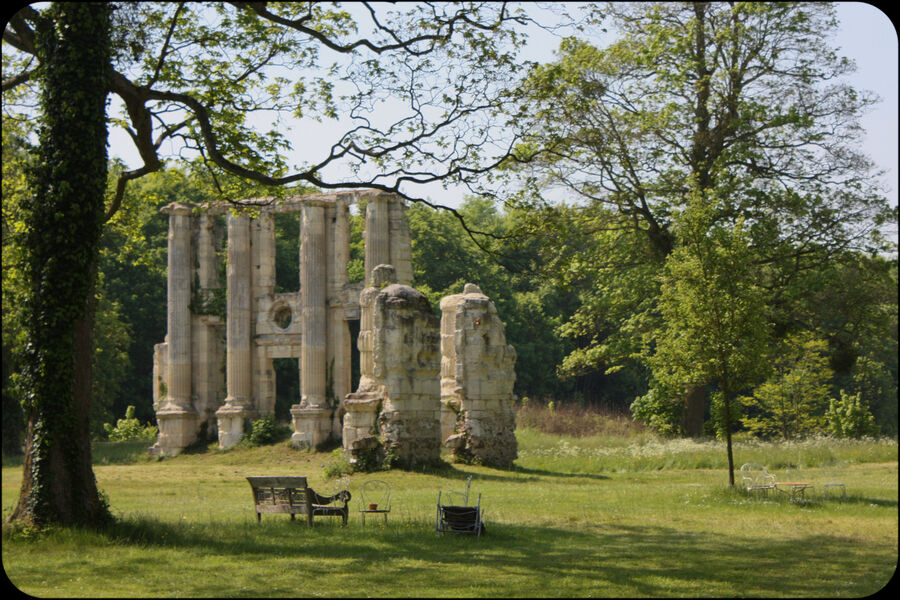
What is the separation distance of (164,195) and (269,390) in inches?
768

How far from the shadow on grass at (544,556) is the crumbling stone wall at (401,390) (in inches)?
334

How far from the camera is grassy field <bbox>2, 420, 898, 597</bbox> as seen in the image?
10633 mm

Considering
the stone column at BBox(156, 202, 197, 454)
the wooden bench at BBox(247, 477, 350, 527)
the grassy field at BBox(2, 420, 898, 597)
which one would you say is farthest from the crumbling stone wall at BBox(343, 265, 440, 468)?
the stone column at BBox(156, 202, 197, 454)

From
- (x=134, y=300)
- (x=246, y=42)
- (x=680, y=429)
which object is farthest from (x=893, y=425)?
(x=246, y=42)

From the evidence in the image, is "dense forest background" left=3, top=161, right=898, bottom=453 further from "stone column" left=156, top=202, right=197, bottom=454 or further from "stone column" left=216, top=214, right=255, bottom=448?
"stone column" left=216, top=214, right=255, bottom=448

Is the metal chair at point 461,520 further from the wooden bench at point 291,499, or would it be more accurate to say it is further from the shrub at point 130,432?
the shrub at point 130,432

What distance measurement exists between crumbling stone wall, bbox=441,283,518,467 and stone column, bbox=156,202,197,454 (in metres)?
15.3

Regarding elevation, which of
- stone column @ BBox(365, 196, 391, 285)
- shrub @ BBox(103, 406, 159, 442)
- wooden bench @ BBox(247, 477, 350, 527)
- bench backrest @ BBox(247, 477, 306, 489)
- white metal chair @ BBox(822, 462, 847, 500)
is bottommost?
shrub @ BBox(103, 406, 159, 442)

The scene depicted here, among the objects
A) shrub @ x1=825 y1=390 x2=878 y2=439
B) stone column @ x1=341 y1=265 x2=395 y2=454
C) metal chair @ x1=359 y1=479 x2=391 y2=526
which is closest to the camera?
metal chair @ x1=359 y1=479 x2=391 y2=526

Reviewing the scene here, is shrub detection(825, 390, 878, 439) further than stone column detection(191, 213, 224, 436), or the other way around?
stone column detection(191, 213, 224, 436)

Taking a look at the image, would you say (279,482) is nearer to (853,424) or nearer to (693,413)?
(693,413)

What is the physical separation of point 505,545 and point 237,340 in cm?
2638

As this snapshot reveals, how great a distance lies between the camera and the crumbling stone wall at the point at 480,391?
2597 centimetres

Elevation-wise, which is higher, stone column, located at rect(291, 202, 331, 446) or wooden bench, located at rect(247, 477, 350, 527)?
stone column, located at rect(291, 202, 331, 446)
